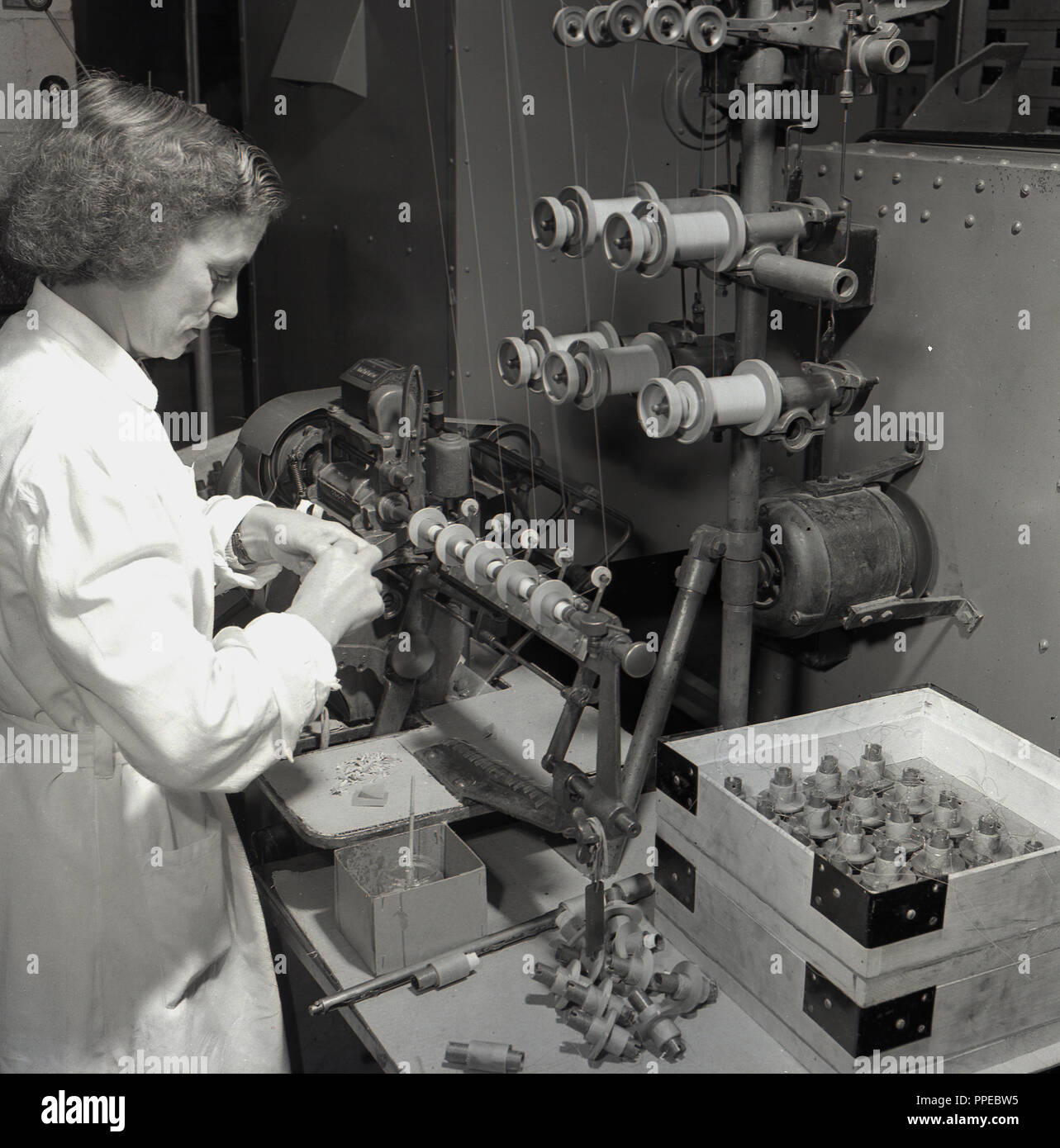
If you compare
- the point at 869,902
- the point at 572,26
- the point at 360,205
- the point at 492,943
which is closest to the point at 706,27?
the point at 572,26

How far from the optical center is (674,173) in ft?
9.49

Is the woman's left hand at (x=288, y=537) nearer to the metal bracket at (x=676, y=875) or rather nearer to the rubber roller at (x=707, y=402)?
the rubber roller at (x=707, y=402)

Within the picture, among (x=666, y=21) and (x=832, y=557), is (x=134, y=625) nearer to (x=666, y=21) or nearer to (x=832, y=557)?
(x=666, y=21)

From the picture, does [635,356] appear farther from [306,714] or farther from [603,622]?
[306,714]

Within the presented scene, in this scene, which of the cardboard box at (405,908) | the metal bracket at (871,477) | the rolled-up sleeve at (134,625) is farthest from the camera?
the metal bracket at (871,477)

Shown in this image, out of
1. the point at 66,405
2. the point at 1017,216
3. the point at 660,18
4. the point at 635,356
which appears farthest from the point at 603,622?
the point at 1017,216

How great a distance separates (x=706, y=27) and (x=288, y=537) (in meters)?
0.84

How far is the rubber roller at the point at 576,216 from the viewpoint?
1.71m

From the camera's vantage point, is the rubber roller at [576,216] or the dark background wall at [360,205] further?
the dark background wall at [360,205]

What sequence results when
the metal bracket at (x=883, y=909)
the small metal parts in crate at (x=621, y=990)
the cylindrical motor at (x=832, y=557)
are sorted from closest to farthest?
the metal bracket at (x=883, y=909) < the small metal parts in crate at (x=621, y=990) < the cylindrical motor at (x=832, y=557)

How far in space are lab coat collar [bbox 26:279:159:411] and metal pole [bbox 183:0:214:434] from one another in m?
1.68

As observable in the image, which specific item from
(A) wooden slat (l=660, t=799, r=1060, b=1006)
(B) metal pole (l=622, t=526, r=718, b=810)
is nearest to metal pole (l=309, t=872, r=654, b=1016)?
(B) metal pole (l=622, t=526, r=718, b=810)

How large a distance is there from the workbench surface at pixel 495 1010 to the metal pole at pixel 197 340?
1.73m

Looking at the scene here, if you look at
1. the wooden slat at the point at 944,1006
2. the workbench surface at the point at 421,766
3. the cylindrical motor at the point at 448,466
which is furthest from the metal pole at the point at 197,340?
the wooden slat at the point at 944,1006
